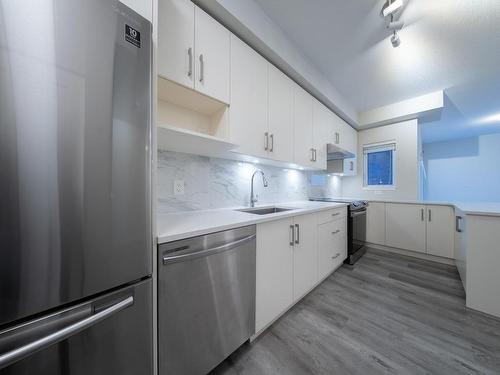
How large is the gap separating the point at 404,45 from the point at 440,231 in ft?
8.42

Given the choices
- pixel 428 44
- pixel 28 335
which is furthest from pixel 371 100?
pixel 28 335

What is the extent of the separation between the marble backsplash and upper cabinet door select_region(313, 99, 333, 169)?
504 millimetres

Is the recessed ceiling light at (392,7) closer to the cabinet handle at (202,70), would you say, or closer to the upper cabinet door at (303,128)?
the upper cabinet door at (303,128)

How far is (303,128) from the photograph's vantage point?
2.16 m

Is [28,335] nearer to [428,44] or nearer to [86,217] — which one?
[86,217]

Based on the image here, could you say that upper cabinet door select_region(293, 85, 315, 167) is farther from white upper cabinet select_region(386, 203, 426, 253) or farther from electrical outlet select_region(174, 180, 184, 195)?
white upper cabinet select_region(386, 203, 426, 253)

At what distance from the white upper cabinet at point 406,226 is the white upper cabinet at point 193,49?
10.8ft

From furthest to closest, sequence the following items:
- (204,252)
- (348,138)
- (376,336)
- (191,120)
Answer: (348,138) < (191,120) < (376,336) < (204,252)

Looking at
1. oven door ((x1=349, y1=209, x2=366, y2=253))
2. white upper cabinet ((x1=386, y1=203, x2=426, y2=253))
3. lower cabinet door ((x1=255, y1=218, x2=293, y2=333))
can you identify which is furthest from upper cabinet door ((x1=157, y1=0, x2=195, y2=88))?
white upper cabinet ((x1=386, y1=203, x2=426, y2=253))

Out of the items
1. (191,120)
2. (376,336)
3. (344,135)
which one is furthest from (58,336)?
(344,135)

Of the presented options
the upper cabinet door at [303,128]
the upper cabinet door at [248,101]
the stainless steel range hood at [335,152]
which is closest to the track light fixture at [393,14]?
the upper cabinet door at [303,128]

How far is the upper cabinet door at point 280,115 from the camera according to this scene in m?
1.72

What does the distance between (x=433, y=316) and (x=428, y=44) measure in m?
2.57

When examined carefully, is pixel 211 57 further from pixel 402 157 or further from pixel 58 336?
pixel 402 157
